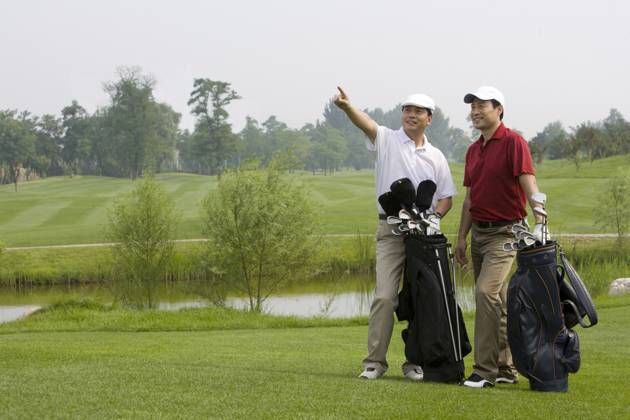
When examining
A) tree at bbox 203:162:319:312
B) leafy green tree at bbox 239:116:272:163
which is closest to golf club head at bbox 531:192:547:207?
tree at bbox 203:162:319:312

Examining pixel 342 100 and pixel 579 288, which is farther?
pixel 342 100

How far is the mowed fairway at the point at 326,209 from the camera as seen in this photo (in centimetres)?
4303

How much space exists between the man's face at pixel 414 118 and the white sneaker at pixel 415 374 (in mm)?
1914

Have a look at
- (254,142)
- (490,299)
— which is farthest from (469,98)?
(254,142)

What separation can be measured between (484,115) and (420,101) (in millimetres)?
571

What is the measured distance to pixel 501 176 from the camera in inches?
262

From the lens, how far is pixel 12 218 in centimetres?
5594

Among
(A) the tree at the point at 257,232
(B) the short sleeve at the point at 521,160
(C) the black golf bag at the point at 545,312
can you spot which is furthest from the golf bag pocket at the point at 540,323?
(A) the tree at the point at 257,232

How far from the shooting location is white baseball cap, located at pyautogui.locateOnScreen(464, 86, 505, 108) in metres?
6.76

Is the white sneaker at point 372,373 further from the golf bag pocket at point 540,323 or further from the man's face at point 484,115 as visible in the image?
the man's face at point 484,115

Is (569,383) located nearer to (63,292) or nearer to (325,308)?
(325,308)

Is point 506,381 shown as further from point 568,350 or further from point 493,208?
point 493,208

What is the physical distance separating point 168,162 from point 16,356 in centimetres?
13784

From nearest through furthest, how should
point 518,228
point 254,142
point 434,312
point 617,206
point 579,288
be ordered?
point 579,288 < point 518,228 < point 434,312 < point 617,206 < point 254,142
